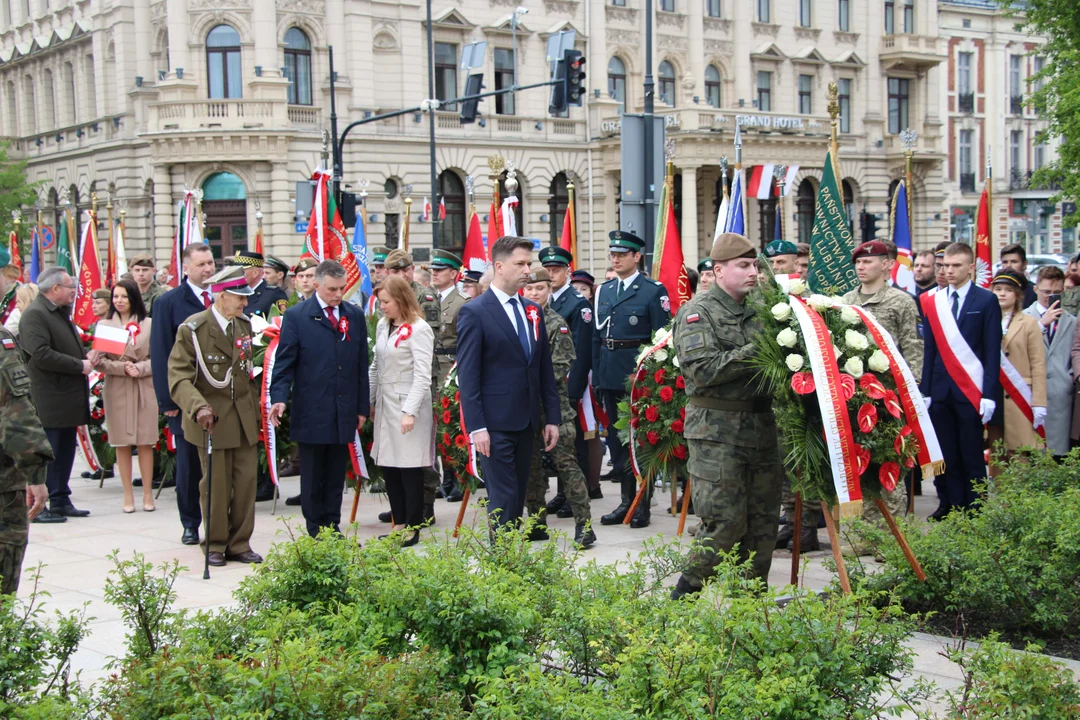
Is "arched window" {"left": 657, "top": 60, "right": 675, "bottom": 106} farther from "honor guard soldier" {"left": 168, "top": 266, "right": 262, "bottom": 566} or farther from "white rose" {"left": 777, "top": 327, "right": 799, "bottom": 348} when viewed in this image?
"white rose" {"left": 777, "top": 327, "right": 799, "bottom": 348}

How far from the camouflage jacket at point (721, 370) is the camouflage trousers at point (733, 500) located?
0.26 ft

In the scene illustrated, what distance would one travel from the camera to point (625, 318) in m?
9.79

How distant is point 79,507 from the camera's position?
447 inches

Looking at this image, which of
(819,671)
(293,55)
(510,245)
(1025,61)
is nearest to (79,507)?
(510,245)

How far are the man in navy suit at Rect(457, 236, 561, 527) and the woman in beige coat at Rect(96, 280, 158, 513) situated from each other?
14.0 feet

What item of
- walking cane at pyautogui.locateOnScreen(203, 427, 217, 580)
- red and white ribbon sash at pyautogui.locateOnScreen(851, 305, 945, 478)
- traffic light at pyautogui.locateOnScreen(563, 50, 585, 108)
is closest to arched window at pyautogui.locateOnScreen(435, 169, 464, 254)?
traffic light at pyautogui.locateOnScreen(563, 50, 585, 108)

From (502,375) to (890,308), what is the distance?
281cm

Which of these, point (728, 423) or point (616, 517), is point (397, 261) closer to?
point (616, 517)

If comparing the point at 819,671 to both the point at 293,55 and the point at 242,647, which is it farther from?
the point at 293,55

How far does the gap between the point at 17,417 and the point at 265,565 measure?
1.48 m

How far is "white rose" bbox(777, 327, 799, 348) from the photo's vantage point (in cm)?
635

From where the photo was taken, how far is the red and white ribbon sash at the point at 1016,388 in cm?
969

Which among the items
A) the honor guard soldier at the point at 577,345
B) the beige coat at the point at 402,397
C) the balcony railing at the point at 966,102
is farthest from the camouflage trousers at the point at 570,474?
the balcony railing at the point at 966,102

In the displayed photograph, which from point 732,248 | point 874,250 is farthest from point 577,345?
point 732,248
